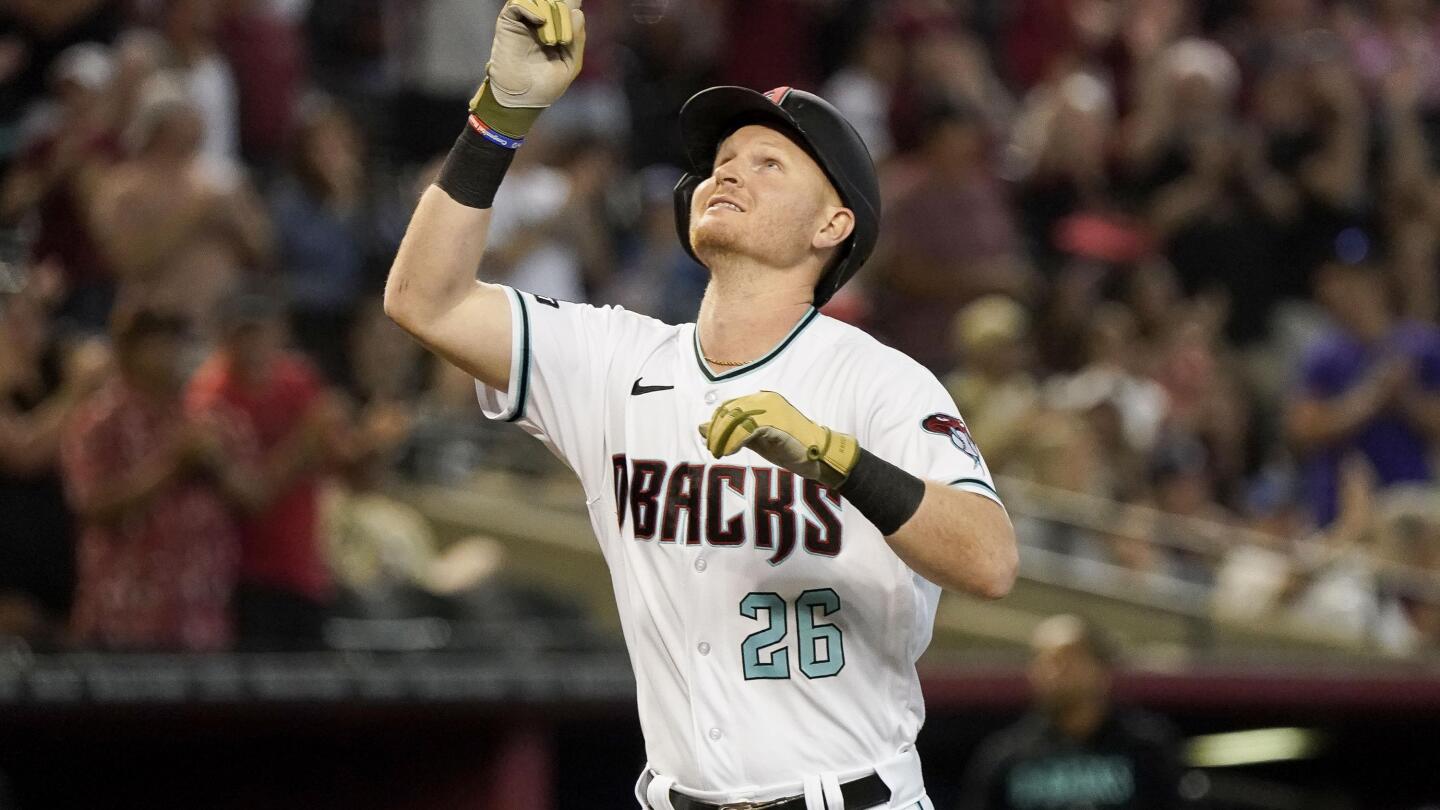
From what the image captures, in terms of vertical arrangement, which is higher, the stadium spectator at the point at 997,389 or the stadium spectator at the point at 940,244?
the stadium spectator at the point at 940,244

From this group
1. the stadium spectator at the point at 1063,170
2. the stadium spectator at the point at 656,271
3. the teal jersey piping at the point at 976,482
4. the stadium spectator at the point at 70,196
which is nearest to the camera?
the teal jersey piping at the point at 976,482

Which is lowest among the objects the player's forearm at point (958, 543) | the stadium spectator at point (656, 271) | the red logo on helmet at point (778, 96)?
the player's forearm at point (958, 543)

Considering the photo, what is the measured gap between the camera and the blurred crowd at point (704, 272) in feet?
21.7

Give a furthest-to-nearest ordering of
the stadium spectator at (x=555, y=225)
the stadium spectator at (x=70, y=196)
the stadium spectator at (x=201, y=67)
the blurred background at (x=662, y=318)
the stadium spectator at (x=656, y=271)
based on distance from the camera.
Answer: the stadium spectator at (x=656, y=271)
the stadium spectator at (x=555, y=225)
the stadium spectator at (x=201, y=67)
the stadium spectator at (x=70, y=196)
the blurred background at (x=662, y=318)

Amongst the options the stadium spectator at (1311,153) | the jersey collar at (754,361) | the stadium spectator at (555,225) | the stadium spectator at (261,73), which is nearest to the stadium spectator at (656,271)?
the stadium spectator at (555,225)

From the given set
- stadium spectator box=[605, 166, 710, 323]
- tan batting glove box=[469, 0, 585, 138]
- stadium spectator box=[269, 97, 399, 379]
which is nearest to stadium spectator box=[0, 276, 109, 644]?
stadium spectator box=[269, 97, 399, 379]

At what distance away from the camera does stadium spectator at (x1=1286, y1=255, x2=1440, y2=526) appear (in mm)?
9930

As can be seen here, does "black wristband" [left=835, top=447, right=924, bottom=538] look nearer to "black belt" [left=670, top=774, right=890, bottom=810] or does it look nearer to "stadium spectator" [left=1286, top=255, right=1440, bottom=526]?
"black belt" [left=670, top=774, right=890, bottom=810]

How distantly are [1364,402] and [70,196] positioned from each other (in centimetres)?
557

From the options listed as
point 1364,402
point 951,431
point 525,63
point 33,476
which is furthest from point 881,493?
point 1364,402

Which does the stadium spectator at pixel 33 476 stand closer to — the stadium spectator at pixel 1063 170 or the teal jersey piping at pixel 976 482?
the teal jersey piping at pixel 976 482

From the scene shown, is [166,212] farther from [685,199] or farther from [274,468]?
[685,199]

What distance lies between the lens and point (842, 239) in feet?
12.0

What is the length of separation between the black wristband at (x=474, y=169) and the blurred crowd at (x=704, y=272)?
2.94 metres
